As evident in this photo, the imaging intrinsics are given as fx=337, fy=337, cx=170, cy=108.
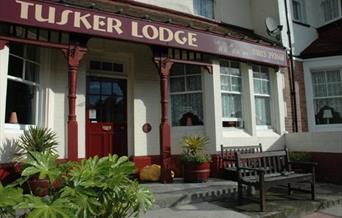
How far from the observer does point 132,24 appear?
757cm

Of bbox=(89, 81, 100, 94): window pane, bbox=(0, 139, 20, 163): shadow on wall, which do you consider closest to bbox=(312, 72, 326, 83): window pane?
bbox=(89, 81, 100, 94): window pane

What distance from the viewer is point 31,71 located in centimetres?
762

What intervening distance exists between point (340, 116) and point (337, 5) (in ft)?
14.5

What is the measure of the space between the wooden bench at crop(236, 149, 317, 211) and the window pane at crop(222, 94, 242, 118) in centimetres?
198

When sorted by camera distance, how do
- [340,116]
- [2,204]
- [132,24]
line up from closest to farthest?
[2,204]
[132,24]
[340,116]

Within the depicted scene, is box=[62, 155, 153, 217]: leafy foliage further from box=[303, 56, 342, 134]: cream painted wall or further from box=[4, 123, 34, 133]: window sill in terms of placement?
box=[303, 56, 342, 134]: cream painted wall

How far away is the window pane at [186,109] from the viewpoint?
9633 mm

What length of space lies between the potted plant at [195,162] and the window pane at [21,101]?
3658mm

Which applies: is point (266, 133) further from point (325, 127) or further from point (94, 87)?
point (94, 87)

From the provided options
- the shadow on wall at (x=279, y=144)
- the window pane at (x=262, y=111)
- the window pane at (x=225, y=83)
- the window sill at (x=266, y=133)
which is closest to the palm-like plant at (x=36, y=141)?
the window pane at (x=225, y=83)

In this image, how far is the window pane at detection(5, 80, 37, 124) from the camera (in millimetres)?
7038

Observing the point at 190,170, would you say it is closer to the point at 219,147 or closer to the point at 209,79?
the point at 219,147

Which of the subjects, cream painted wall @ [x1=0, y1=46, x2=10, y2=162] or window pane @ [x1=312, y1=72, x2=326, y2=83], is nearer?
cream painted wall @ [x1=0, y1=46, x2=10, y2=162]

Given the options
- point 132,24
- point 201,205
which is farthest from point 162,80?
point 201,205
